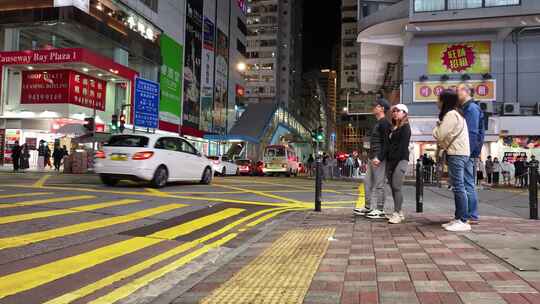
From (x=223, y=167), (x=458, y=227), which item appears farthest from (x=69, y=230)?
(x=223, y=167)

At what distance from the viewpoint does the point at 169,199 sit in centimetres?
1009

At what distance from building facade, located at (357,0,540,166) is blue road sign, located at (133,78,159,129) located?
16.0 m

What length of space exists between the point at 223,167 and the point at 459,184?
2280 cm

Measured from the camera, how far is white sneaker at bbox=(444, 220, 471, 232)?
6016mm

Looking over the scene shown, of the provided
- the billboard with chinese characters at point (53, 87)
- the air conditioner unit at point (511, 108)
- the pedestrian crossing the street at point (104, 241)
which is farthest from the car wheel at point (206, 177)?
the air conditioner unit at point (511, 108)

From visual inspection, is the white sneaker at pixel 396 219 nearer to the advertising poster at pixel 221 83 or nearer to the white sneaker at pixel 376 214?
the white sneaker at pixel 376 214

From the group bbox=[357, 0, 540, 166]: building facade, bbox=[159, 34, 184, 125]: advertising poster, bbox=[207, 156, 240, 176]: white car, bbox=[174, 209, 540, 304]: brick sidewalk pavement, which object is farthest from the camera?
bbox=[159, 34, 184, 125]: advertising poster

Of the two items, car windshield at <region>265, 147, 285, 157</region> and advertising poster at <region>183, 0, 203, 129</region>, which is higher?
advertising poster at <region>183, 0, 203, 129</region>

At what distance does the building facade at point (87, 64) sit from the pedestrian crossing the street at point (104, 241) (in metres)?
19.7

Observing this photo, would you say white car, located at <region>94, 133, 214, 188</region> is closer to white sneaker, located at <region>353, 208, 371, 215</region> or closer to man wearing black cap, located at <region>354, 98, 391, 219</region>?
white sneaker, located at <region>353, 208, 371, 215</region>

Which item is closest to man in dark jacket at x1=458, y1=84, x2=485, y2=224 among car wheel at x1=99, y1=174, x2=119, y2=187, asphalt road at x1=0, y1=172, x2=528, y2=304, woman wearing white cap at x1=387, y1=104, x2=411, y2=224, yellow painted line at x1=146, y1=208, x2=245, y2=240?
woman wearing white cap at x1=387, y1=104, x2=411, y2=224

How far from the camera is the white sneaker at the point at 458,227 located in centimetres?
602

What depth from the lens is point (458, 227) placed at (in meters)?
6.03

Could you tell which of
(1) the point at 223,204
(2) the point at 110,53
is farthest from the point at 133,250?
(2) the point at 110,53
